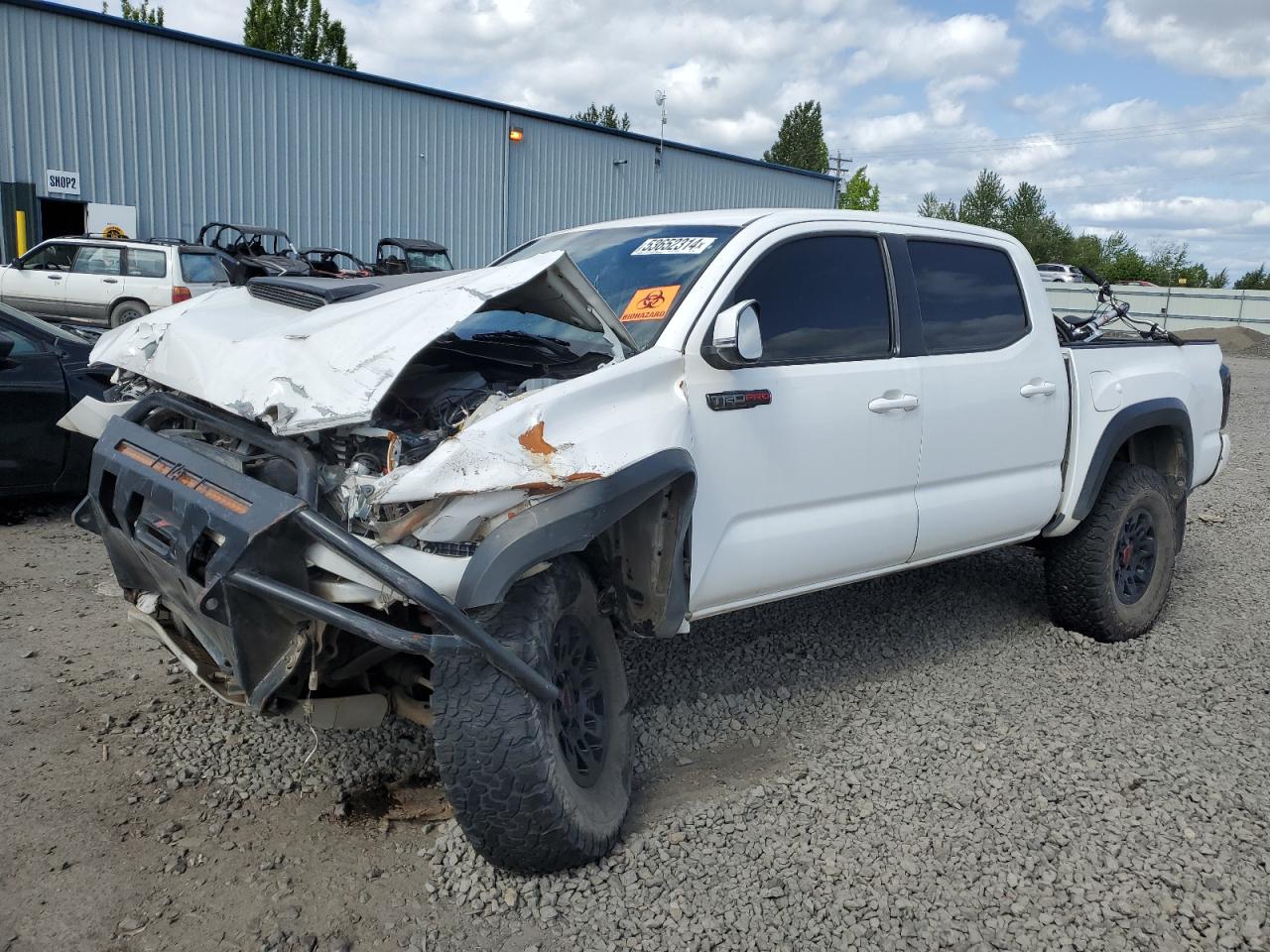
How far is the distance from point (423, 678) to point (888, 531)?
1867 millimetres

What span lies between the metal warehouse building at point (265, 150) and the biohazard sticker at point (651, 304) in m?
17.9

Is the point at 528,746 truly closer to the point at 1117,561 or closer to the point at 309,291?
the point at 309,291

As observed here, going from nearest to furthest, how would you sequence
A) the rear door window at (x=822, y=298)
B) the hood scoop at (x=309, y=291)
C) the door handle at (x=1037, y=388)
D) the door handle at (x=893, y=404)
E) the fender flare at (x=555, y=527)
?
the fender flare at (x=555, y=527) < the hood scoop at (x=309, y=291) < the rear door window at (x=822, y=298) < the door handle at (x=893, y=404) < the door handle at (x=1037, y=388)

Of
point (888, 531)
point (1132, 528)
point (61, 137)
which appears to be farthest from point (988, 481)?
point (61, 137)

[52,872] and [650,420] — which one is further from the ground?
[650,420]

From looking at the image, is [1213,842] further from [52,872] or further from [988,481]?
[52,872]

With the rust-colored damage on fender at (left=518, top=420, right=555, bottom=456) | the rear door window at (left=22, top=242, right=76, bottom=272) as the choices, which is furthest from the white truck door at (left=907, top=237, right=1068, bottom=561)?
the rear door window at (left=22, top=242, right=76, bottom=272)

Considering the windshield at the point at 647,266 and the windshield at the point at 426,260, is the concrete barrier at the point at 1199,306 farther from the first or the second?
the windshield at the point at 647,266

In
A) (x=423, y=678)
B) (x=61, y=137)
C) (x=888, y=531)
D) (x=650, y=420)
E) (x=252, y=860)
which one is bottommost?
(x=252, y=860)

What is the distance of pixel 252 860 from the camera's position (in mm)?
2941

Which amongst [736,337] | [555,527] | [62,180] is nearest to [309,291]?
[555,527]

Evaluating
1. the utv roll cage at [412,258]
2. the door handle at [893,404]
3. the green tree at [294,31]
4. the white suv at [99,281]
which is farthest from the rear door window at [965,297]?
the green tree at [294,31]

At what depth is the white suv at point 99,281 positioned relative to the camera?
14906 millimetres

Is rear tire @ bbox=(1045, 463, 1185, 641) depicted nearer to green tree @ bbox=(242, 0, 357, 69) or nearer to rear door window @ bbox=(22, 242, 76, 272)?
rear door window @ bbox=(22, 242, 76, 272)
